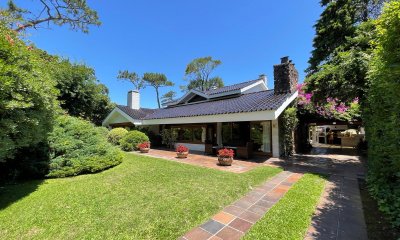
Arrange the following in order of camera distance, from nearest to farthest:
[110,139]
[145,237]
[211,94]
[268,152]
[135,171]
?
[145,237], [135,171], [268,152], [110,139], [211,94]

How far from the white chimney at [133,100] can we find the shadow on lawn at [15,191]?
15821 mm

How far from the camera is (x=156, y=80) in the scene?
1540 inches

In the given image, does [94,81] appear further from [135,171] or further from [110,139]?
[135,171]

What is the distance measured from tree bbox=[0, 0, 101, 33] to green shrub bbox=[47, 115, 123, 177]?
11551 mm

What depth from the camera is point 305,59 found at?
63.8ft

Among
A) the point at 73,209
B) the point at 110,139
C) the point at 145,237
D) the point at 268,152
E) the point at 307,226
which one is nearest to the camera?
the point at 145,237

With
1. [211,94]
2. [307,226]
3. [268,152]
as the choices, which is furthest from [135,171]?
[211,94]

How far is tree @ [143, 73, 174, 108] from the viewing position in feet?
127

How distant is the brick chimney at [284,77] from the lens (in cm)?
1173

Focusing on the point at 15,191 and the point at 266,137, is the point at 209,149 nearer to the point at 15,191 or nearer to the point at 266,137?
the point at 266,137

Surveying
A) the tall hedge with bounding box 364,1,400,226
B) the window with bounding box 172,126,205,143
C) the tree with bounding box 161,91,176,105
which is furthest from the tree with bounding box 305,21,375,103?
the tree with bounding box 161,91,176,105

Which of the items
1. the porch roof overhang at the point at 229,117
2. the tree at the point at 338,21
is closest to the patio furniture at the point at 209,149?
the porch roof overhang at the point at 229,117

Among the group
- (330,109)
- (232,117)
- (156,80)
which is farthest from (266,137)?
(156,80)

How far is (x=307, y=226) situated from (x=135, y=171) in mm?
6494
